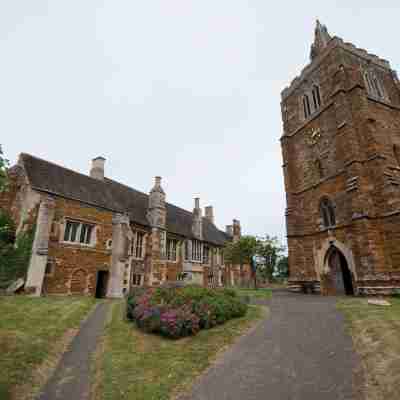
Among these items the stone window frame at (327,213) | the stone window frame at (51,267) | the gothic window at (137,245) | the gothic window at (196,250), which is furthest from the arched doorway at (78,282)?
the stone window frame at (327,213)

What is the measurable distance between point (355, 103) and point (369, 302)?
14.1 metres

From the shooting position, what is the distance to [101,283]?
2091 centimetres

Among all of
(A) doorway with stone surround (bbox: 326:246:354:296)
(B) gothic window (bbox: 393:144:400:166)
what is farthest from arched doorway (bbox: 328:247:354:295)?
(B) gothic window (bbox: 393:144:400:166)

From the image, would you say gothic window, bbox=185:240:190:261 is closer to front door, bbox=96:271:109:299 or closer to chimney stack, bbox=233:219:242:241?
front door, bbox=96:271:109:299

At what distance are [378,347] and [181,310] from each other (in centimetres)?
602

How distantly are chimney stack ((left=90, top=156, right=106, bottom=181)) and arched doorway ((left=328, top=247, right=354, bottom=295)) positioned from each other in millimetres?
22283

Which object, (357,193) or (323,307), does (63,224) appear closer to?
(323,307)

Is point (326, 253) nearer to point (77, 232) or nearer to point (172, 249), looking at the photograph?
point (172, 249)

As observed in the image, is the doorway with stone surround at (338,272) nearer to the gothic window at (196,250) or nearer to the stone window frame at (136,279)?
the gothic window at (196,250)

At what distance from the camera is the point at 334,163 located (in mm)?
19469

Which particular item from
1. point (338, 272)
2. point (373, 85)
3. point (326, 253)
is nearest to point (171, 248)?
point (326, 253)

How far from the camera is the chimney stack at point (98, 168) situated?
85.8 feet

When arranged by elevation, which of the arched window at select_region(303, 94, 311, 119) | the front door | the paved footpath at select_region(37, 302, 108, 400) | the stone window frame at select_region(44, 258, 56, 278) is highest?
the arched window at select_region(303, 94, 311, 119)

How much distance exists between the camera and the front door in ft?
67.8
